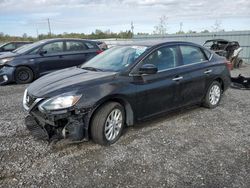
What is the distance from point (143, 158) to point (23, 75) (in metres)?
6.47

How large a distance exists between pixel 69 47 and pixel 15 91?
8.91 ft

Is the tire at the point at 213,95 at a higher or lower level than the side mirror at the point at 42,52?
lower

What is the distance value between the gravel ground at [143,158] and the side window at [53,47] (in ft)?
14.4

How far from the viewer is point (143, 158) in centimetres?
368

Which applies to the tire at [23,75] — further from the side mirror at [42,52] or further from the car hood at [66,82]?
the car hood at [66,82]

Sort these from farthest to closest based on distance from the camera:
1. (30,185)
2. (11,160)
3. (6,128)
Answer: (6,128) → (11,160) → (30,185)

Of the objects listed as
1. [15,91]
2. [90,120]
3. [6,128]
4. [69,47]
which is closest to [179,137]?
[90,120]

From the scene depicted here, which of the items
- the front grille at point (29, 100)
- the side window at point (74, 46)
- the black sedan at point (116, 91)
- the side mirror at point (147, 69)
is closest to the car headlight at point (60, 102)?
the black sedan at point (116, 91)

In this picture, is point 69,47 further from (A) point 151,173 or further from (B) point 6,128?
(A) point 151,173

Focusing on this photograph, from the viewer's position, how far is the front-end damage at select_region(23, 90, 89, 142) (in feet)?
11.8

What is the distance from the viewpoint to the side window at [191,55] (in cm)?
519

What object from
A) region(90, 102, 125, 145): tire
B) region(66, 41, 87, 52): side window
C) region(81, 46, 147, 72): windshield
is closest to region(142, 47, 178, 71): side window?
region(81, 46, 147, 72): windshield

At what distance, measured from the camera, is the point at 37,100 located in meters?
3.74

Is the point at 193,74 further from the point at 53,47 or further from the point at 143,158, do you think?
the point at 53,47
